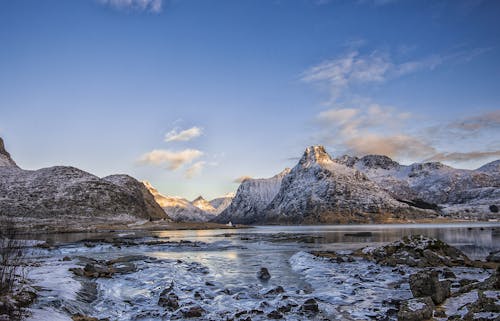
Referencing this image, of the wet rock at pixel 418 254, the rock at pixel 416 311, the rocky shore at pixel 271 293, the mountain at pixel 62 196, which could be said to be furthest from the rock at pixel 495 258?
the mountain at pixel 62 196

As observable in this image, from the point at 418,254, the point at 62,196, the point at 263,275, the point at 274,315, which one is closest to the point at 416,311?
the point at 274,315

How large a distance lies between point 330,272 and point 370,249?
13.7 meters

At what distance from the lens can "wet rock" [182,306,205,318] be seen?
653 inches

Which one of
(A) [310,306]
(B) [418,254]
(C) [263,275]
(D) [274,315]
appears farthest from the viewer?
(B) [418,254]

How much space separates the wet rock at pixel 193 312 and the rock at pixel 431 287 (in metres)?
10.3

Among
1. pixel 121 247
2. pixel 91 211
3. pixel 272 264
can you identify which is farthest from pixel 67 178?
pixel 272 264

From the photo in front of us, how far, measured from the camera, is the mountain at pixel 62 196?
150500 millimetres

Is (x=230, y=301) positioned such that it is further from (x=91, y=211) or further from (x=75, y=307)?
(x=91, y=211)

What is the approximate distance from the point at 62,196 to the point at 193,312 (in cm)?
16733

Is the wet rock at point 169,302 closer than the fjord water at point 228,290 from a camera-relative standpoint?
No

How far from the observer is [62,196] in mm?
163500

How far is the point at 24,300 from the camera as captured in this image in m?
14.4

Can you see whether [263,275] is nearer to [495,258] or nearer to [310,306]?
[310,306]

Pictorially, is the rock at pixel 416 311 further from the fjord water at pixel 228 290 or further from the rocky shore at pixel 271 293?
the fjord water at pixel 228 290
